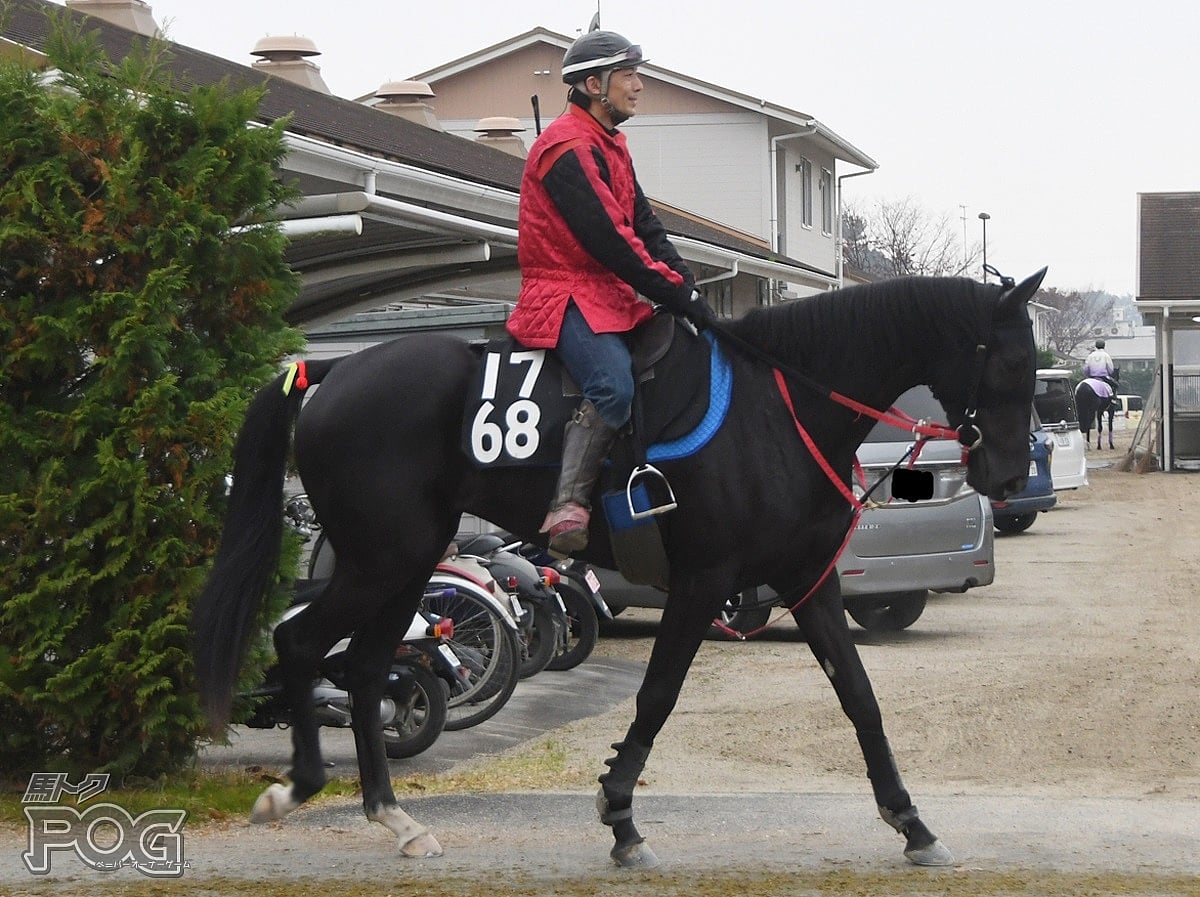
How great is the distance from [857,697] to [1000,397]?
125 centimetres

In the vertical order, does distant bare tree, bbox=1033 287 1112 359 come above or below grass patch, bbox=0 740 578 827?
above

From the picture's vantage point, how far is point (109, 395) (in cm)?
703

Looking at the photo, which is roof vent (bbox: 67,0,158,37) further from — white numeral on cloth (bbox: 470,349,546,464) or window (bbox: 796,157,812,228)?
window (bbox: 796,157,812,228)

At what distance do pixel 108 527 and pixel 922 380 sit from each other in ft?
11.0

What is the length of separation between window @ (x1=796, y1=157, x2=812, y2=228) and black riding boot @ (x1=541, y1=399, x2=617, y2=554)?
113ft

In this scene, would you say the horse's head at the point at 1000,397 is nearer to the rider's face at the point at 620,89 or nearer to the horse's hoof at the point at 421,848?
the rider's face at the point at 620,89

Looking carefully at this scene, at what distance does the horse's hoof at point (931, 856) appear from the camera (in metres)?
6.13

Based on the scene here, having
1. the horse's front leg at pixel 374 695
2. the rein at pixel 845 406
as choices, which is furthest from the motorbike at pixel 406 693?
the rein at pixel 845 406

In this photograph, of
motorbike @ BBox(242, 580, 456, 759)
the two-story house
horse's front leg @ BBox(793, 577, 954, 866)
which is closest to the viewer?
horse's front leg @ BBox(793, 577, 954, 866)

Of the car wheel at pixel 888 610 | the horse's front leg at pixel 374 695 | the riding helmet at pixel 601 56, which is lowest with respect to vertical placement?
the car wheel at pixel 888 610

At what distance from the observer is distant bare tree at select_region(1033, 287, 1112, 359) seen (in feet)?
381

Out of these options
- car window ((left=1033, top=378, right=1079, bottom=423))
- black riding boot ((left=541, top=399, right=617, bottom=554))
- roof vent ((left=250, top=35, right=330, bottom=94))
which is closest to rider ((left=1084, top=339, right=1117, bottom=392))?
car window ((left=1033, top=378, right=1079, bottom=423))

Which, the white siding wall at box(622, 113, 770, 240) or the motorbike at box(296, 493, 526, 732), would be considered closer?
the motorbike at box(296, 493, 526, 732)

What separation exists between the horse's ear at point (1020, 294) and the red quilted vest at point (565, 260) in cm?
121
